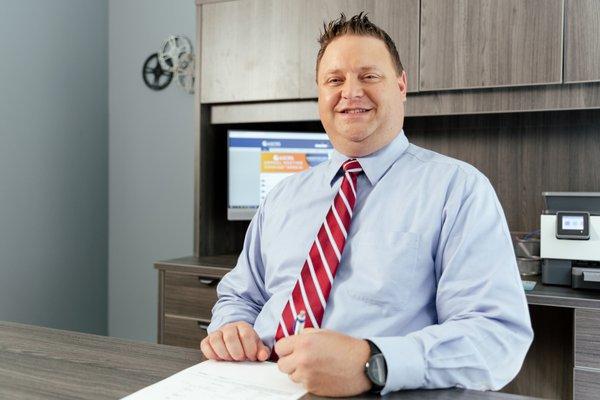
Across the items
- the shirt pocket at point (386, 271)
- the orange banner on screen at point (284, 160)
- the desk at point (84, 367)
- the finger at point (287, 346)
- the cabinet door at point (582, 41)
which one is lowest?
the desk at point (84, 367)

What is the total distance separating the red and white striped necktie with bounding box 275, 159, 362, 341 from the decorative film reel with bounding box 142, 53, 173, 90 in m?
2.61

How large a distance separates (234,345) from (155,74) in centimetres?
285

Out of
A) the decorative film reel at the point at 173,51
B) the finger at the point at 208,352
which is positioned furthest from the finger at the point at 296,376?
the decorative film reel at the point at 173,51

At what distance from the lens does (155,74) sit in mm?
3609

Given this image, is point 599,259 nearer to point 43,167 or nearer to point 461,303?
point 461,303

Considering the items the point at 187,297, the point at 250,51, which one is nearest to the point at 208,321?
the point at 187,297

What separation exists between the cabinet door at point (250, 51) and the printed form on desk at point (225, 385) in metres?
1.90

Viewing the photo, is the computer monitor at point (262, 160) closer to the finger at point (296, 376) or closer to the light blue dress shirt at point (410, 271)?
the light blue dress shirt at point (410, 271)

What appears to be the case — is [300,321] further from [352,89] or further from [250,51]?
[250,51]

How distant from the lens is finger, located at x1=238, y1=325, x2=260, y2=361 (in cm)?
105

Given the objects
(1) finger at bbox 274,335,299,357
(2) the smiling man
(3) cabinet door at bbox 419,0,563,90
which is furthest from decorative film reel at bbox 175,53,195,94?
(1) finger at bbox 274,335,299,357

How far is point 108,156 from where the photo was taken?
3.83m

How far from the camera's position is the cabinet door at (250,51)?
108 inches

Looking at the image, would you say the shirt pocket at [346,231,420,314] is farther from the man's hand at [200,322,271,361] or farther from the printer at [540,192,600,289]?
the printer at [540,192,600,289]
